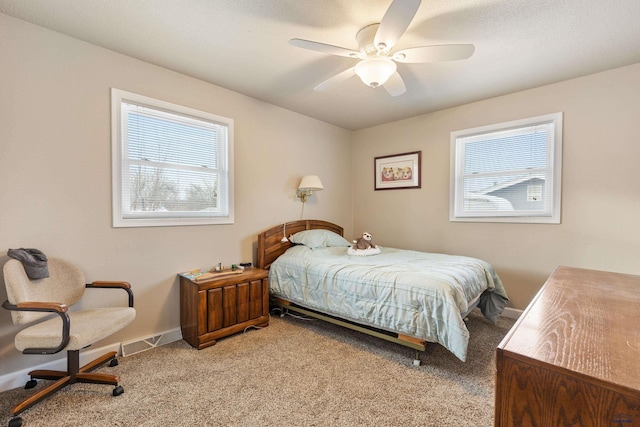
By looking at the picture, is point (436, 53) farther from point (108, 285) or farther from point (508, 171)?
point (108, 285)

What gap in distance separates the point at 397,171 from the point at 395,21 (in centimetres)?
279

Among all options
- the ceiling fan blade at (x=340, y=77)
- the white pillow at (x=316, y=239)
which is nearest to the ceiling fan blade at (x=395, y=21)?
the ceiling fan blade at (x=340, y=77)

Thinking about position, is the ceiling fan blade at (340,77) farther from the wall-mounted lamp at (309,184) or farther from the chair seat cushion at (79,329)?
the chair seat cushion at (79,329)

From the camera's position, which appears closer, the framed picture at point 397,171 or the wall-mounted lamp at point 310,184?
the wall-mounted lamp at point 310,184

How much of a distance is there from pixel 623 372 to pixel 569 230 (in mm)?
3005

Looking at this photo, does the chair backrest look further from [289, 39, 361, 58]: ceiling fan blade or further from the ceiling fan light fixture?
the ceiling fan light fixture

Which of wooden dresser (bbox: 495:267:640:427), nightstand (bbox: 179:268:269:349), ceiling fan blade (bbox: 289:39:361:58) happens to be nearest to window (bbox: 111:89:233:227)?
nightstand (bbox: 179:268:269:349)

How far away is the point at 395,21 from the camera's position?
1618mm

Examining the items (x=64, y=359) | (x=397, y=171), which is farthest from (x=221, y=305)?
(x=397, y=171)

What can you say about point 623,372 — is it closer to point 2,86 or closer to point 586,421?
point 586,421

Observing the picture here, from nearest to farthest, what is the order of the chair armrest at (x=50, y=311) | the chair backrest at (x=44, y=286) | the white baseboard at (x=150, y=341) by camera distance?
the chair armrest at (x=50, y=311) → the chair backrest at (x=44, y=286) → the white baseboard at (x=150, y=341)

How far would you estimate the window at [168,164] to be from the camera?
2.49 m

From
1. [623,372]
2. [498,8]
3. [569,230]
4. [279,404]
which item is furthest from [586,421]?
[569,230]

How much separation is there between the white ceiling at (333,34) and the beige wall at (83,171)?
0.54ft
